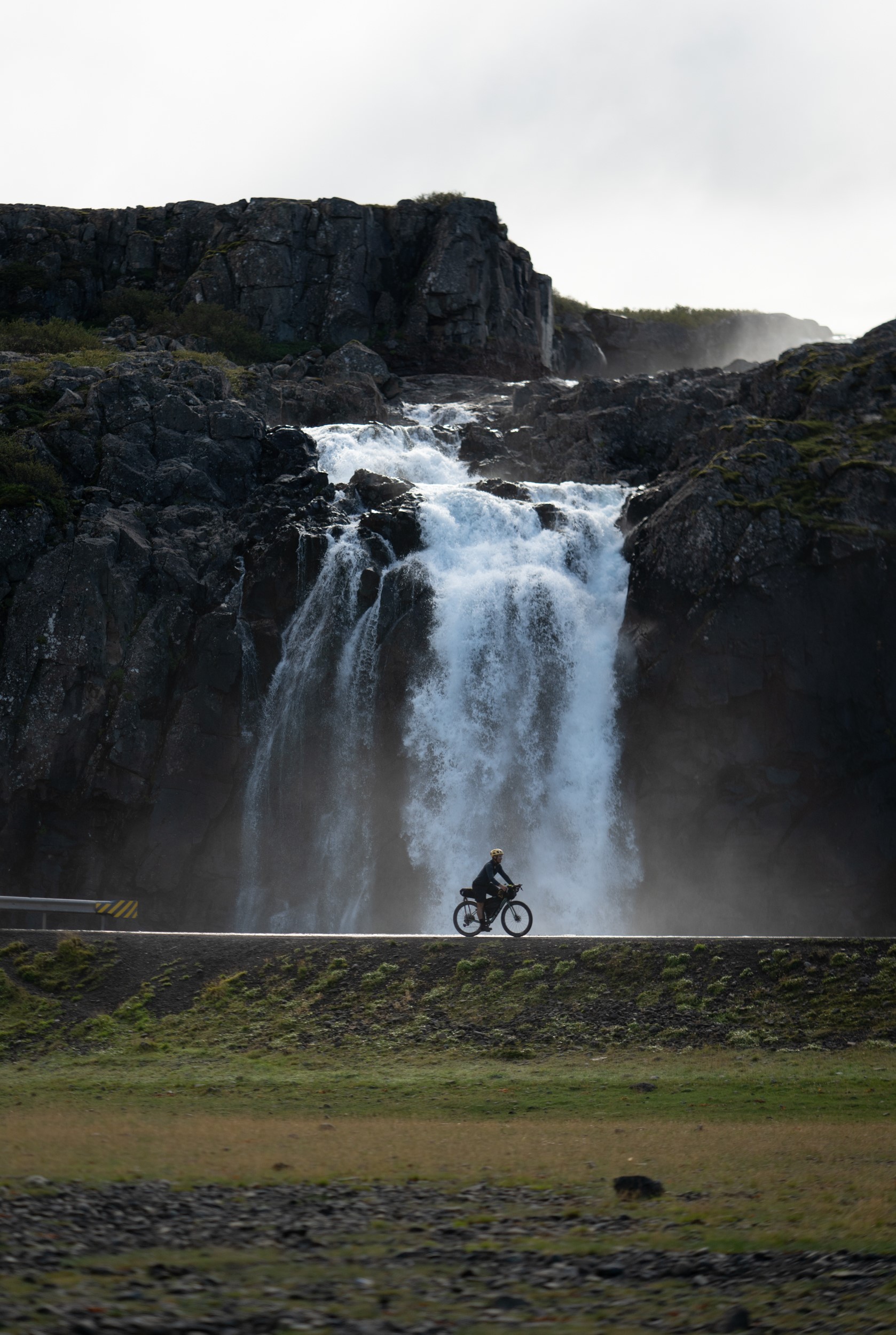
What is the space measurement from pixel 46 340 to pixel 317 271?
74.5 ft

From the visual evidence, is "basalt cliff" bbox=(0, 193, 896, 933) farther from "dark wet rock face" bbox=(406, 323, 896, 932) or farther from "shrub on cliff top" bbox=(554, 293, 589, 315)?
"shrub on cliff top" bbox=(554, 293, 589, 315)

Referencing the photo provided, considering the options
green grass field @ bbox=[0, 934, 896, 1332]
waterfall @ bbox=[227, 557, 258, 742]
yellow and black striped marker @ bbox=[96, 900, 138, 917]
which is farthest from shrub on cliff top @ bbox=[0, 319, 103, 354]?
green grass field @ bbox=[0, 934, 896, 1332]

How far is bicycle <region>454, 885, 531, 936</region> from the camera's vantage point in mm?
28344

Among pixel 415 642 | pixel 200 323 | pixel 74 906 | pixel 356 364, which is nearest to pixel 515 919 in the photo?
pixel 74 906

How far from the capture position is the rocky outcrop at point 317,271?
8319cm

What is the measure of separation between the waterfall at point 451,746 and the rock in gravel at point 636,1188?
27903 mm

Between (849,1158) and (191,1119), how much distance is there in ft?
28.8

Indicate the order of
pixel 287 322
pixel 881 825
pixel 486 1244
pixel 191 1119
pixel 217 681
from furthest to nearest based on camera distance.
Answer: pixel 287 322 → pixel 217 681 → pixel 881 825 → pixel 191 1119 → pixel 486 1244

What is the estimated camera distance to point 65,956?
89.8 ft

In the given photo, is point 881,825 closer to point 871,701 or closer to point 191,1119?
point 871,701

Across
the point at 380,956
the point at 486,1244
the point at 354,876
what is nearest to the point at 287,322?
the point at 354,876

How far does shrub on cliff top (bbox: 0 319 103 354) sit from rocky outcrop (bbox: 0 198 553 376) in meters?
9.52

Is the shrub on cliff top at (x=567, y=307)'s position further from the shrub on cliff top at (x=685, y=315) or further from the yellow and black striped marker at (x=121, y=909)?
the yellow and black striped marker at (x=121, y=909)

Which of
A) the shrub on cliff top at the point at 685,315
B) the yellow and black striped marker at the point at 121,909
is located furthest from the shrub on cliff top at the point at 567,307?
the yellow and black striped marker at the point at 121,909
